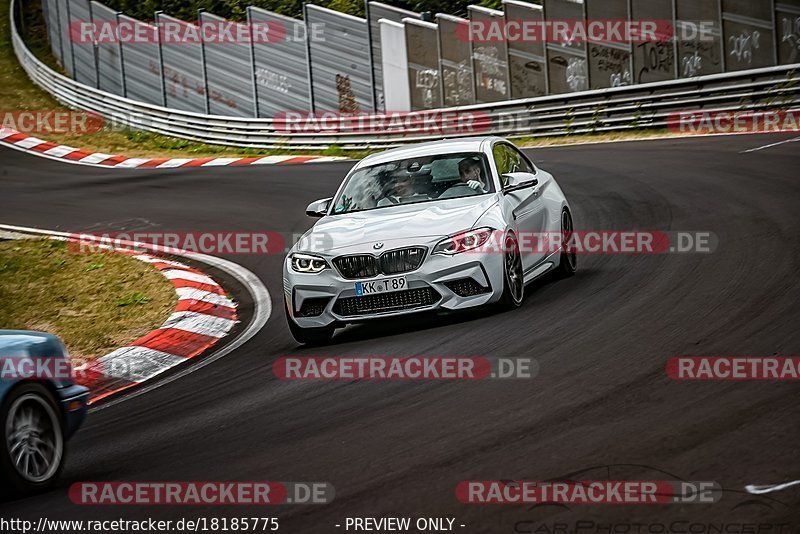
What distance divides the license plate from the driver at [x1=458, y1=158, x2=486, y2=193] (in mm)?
1402

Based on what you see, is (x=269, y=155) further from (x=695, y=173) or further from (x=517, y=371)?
(x=517, y=371)

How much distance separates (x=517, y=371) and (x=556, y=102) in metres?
19.4

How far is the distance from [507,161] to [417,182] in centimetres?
100

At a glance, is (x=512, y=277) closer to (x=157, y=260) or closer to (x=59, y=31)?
(x=157, y=260)

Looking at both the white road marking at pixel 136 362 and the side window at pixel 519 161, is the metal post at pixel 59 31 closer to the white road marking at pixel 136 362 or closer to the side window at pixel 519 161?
the side window at pixel 519 161

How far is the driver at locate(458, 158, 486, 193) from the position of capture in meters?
10.6

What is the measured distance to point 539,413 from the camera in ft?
21.4

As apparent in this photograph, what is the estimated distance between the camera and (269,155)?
Answer: 2977 cm

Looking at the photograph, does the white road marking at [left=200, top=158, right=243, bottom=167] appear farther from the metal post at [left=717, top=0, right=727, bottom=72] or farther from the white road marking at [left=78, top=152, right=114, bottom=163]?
the metal post at [left=717, top=0, right=727, bottom=72]

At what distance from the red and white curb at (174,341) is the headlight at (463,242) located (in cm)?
256

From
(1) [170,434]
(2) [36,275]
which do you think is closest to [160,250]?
(2) [36,275]

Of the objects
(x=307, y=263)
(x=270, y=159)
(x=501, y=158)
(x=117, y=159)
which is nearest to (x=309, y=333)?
(x=307, y=263)
